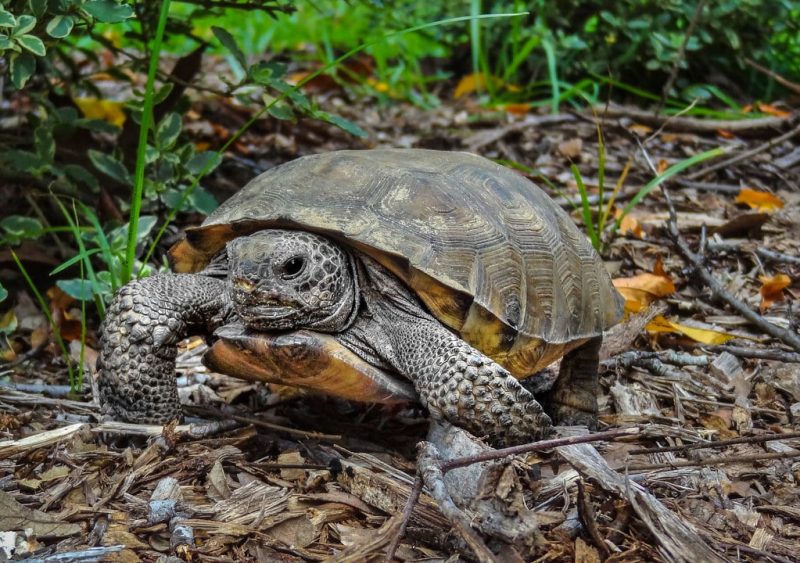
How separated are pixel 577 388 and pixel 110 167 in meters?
2.51

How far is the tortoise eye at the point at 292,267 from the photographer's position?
2.61 metres

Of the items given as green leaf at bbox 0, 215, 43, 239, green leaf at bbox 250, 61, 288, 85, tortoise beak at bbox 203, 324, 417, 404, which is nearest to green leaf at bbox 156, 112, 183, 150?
green leaf at bbox 250, 61, 288, 85

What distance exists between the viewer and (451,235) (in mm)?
2795

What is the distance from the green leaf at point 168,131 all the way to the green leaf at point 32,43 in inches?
37.1

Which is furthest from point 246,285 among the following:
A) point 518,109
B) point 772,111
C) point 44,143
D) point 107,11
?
point 772,111

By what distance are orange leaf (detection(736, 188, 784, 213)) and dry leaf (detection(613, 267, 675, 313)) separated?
1304 millimetres

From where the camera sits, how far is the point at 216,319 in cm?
287

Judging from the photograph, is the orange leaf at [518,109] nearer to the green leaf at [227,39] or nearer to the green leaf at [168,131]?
the green leaf at [227,39]

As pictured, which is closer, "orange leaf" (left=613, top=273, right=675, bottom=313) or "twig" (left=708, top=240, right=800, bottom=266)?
"orange leaf" (left=613, top=273, right=675, bottom=313)

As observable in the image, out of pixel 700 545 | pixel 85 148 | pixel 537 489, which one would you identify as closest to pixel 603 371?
pixel 537 489

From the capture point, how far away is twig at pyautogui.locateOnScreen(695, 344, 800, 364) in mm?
3332

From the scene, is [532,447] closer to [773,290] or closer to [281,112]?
[281,112]

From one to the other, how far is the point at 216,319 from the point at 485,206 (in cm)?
106

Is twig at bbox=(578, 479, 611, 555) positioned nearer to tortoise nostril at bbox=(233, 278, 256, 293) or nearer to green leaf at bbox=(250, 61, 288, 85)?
tortoise nostril at bbox=(233, 278, 256, 293)
